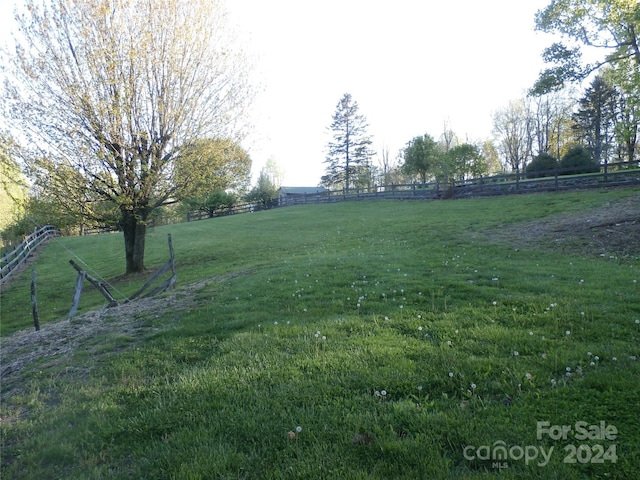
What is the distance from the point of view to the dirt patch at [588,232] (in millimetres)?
10773

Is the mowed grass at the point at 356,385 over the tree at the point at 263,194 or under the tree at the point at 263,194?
A: under

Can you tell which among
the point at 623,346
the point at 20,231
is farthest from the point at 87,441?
the point at 20,231

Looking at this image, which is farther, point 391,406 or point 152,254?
point 152,254

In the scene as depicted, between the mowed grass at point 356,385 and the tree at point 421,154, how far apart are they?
41242 mm

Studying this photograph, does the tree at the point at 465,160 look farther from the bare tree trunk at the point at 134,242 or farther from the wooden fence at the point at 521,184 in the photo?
the bare tree trunk at the point at 134,242

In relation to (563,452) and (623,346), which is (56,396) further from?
(623,346)

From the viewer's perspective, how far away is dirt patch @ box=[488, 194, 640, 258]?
10.8 m

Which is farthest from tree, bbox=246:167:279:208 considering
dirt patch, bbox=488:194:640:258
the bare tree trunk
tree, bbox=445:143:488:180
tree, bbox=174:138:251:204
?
dirt patch, bbox=488:194:640:258

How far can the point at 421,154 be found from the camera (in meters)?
48.1

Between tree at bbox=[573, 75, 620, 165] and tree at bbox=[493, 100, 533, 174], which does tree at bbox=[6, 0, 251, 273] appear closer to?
tree at bbox=[573, 75, 620, 165]

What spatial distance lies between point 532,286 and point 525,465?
5373 mm

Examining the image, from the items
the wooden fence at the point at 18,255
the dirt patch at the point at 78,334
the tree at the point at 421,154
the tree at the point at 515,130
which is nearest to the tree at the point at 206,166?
the dirt patch at the point at 78,334

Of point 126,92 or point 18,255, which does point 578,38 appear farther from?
point 18,255

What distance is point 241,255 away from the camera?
703 inches
